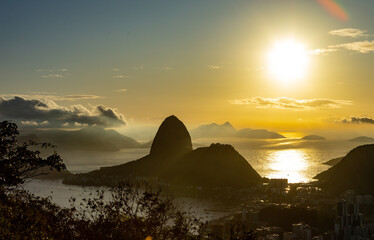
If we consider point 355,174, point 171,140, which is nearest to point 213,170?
point 171,140

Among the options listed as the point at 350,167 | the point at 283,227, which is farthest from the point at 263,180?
the point at 283,227


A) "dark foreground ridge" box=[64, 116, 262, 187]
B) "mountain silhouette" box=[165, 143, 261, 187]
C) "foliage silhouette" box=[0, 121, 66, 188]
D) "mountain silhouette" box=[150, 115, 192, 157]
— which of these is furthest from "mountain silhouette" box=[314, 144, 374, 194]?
"foliage silhouette" box=[0, 121, 66, 188]

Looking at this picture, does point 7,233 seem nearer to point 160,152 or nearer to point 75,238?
point 75,238

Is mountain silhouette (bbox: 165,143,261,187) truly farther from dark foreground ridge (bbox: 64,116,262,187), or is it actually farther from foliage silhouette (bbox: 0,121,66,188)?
foliage silhouette (bbox: 0,121,66,188)

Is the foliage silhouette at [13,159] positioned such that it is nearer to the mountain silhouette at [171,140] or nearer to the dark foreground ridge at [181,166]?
the dark foreground ridge at [181,166]

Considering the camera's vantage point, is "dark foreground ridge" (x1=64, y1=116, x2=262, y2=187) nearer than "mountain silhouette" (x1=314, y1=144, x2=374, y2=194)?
No

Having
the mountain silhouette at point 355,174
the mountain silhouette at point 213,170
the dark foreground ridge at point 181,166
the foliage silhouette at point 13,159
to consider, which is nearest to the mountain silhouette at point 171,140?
the dark foreground ridge at point 181,166
